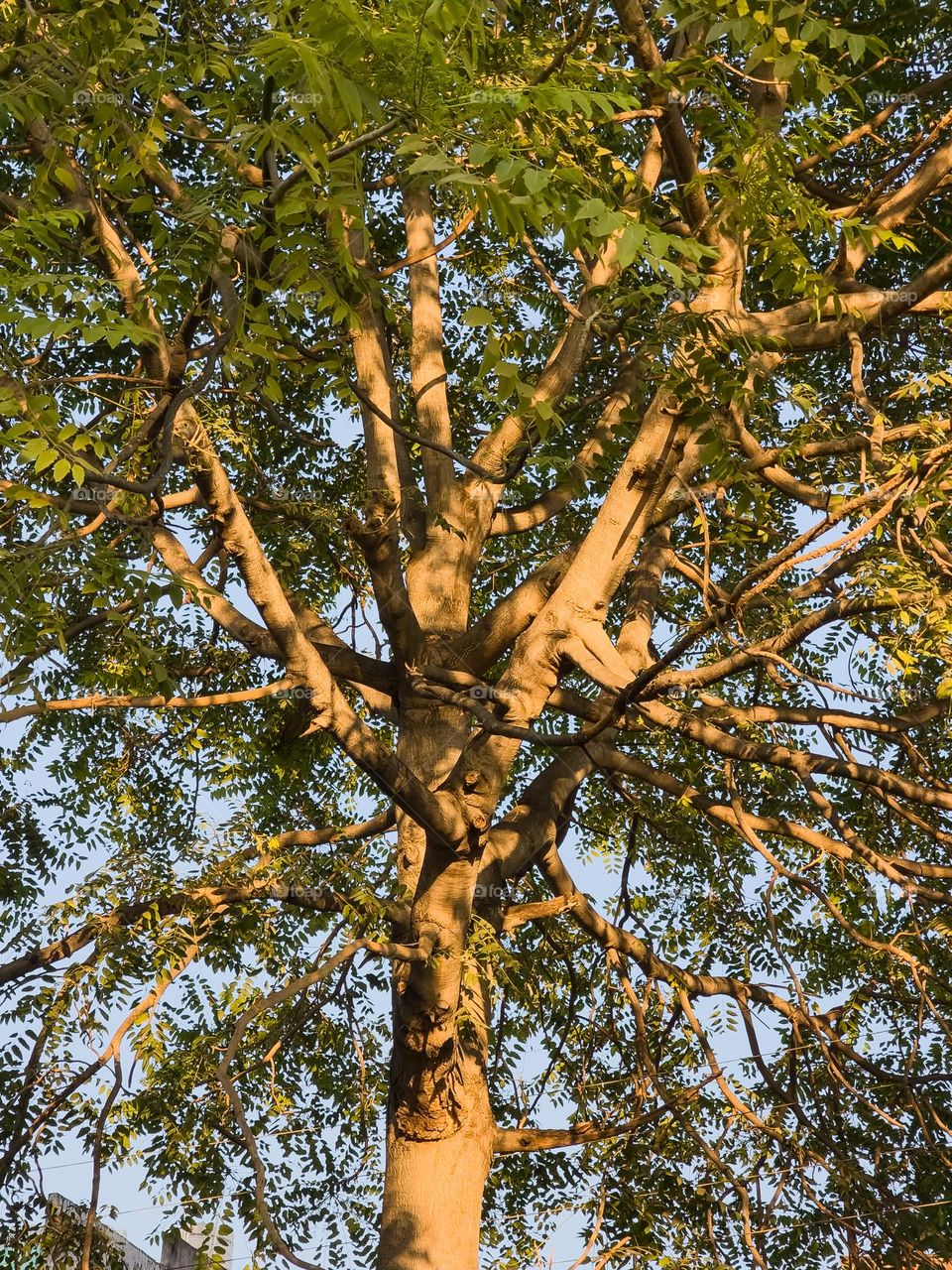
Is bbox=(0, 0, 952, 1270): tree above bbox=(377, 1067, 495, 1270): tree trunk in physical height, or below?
above

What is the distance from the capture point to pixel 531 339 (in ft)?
24.3

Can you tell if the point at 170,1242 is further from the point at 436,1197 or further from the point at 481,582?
the point at 481,582

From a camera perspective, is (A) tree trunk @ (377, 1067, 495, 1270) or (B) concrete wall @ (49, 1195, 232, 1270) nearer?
(A) tree trunk @ (377, 1067, 495, 1270)

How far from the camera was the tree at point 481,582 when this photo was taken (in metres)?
4.61

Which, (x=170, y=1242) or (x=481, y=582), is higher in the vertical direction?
(x=481, y=582)

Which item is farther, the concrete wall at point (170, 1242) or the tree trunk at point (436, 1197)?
the concrete wall at point (170, 1242)

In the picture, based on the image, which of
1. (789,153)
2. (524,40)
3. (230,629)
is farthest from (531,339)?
(230,629)

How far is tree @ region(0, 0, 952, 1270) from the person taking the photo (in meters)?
4.61

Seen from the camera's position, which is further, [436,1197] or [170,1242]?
[170,1242]

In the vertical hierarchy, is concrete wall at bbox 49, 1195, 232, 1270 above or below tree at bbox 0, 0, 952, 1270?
below

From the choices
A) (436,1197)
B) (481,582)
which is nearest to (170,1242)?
(436,1197)

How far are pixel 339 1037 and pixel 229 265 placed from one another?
499 centimetres

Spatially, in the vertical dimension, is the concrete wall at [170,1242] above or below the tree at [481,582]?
below

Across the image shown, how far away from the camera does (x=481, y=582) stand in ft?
31.0
